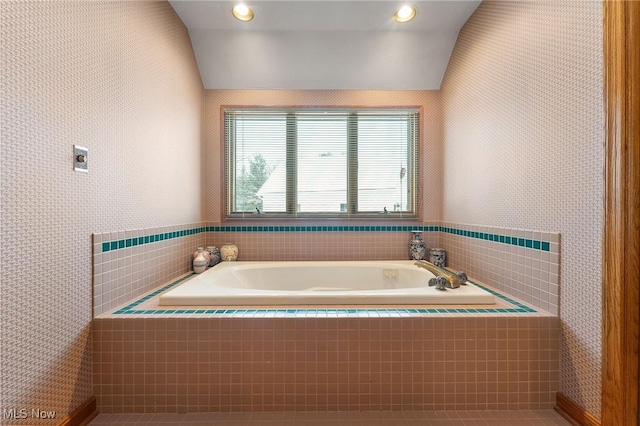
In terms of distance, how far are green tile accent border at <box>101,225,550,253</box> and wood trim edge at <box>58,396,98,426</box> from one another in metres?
0.63

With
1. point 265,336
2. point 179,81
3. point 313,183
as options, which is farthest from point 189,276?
point 179,81

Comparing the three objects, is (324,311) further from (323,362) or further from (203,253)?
(203,253)

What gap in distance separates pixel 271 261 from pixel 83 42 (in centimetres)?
175

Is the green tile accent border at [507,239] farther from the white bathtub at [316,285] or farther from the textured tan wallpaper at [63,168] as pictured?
the textured tan wallpaper at [63,168]

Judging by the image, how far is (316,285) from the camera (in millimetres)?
2320

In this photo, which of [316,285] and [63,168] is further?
[316,285]

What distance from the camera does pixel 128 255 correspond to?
1505 mm

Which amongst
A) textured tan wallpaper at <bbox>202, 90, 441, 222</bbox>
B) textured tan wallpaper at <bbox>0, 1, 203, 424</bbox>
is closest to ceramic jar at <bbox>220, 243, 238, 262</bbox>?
textured tan wallpaper at <bbox>202, 90, 441, 222</bbox>

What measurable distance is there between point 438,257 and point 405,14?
5.85ft

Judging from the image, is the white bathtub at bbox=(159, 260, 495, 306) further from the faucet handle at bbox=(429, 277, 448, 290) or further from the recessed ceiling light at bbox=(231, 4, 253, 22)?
the recessed ceiling light at bbox=(231, 4, 253, 22)

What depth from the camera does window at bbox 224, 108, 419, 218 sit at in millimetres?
2514

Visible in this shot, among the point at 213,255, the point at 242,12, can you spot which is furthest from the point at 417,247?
the point at 242,12

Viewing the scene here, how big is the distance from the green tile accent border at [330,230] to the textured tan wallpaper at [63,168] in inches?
3.6

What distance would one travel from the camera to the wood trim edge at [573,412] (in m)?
1.15
